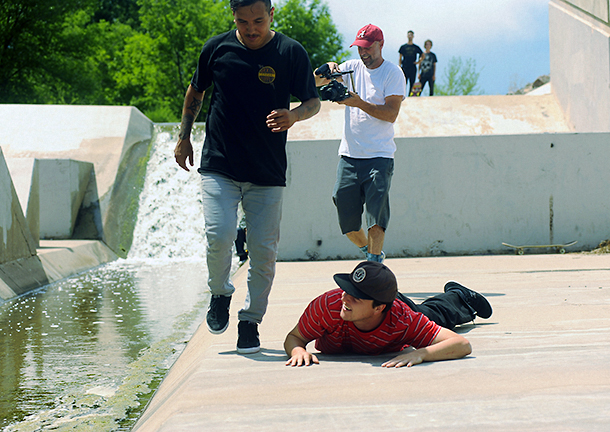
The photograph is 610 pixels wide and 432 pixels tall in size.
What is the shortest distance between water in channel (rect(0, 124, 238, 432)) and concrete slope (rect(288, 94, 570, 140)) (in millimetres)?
5086

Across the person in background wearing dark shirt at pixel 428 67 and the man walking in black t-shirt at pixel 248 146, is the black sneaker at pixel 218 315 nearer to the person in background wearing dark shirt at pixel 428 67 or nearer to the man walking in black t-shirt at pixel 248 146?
the man walking in black t-shirt at pixel 248 146

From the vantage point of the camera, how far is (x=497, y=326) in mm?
3854

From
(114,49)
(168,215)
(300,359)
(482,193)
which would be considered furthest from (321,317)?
(114,49)

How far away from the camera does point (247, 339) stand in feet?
10.8

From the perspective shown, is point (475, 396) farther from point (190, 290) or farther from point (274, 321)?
point (190, 290)

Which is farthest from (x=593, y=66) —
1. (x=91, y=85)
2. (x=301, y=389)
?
(x=91, y=85)

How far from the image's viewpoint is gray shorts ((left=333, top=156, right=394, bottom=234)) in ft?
16.5

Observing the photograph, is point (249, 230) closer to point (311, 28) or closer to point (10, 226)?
point (10, 226)

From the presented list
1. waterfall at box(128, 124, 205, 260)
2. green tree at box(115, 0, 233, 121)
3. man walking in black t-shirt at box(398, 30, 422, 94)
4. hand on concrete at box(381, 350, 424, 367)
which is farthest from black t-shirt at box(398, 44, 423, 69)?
green tree at box(115, 0, 233, 121)

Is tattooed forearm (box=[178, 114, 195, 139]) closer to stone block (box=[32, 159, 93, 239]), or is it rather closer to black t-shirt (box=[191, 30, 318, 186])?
black t-shirt (box=[191, 30, 318, 186])

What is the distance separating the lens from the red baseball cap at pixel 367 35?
502 cm

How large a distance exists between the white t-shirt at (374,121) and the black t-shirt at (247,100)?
5.98 ft

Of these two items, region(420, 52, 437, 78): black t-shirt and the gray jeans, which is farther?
region(420, 52, 437, 78): black t-shirt

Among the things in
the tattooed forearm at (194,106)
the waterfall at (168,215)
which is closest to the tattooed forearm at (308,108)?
the tattooed forearm at (194,106)
